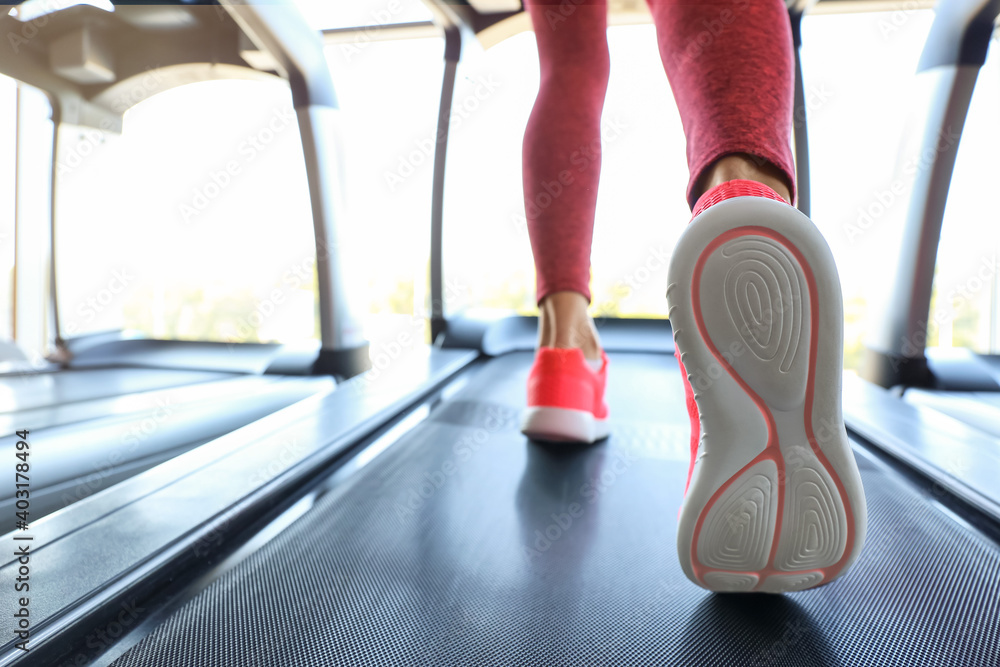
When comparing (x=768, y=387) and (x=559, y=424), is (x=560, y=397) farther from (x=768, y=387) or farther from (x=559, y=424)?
(x=768, y=387)

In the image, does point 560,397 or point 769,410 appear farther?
point 560,397

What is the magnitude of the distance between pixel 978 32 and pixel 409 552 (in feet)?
5.89

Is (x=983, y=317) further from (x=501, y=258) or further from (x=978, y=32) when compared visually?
(x=501, y=258)

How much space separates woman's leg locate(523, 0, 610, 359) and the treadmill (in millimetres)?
278

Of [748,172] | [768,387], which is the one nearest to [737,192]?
[748,172]

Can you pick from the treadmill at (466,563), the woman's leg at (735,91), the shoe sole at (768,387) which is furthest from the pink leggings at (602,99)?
the treadmill at (466,563)

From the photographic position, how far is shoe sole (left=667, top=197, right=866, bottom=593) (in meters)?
0.40

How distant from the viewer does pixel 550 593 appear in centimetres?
49

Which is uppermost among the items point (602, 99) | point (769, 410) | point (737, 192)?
point (602, 99)

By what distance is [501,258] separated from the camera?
9.11 ft

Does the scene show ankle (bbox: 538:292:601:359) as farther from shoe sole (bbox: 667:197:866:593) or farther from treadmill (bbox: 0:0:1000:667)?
shoe sole (bbox: 667:197:866:593)

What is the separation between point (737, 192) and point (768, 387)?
0.15 m

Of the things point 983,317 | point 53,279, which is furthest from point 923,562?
point 983,317

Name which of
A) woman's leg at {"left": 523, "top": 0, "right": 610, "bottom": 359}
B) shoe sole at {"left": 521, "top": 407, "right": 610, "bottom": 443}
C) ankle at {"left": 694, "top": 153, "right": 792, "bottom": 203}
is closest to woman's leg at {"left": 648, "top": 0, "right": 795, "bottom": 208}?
ankle at {"left": 694, "top": 153, "right": 792, "bottom": 203}
